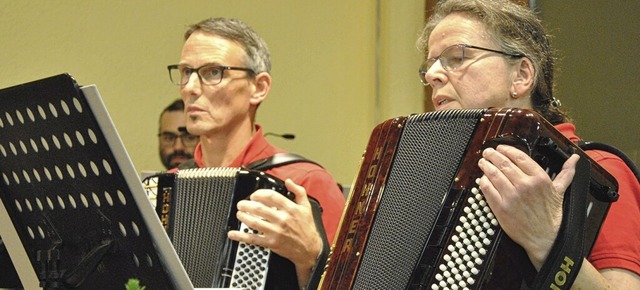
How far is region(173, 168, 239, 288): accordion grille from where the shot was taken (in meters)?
2.64

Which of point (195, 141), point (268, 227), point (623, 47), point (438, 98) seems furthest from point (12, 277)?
point (623, 47)

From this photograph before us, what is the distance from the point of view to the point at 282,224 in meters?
2.62

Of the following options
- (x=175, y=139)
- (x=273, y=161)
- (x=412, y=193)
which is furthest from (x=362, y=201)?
(x=175, y=139)

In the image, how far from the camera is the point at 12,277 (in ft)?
8.10

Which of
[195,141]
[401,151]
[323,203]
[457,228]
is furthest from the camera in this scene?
[195,141]

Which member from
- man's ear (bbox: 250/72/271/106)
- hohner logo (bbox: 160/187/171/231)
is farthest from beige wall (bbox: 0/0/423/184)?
hohner logo (bbox: 160/187/171/231)

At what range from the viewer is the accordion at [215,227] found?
2596 mm

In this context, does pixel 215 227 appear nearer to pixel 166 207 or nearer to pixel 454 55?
pixel 166 207

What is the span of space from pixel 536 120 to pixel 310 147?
128 inches

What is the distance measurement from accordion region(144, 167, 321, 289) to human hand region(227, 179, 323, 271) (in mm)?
25

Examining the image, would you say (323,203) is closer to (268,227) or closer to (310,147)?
(268,227)

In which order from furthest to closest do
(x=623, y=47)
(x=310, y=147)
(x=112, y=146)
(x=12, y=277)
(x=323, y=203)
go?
(x=310, y=147), (x=623, y=47), (x=323, y=203), (x=12, y=277), (x=112, y=146)

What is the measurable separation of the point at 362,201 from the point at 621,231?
22.2 inches

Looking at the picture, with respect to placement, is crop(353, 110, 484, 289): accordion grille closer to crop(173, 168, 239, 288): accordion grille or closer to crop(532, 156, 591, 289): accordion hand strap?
crop(532, 156, 591, 289): accordion hand strap
